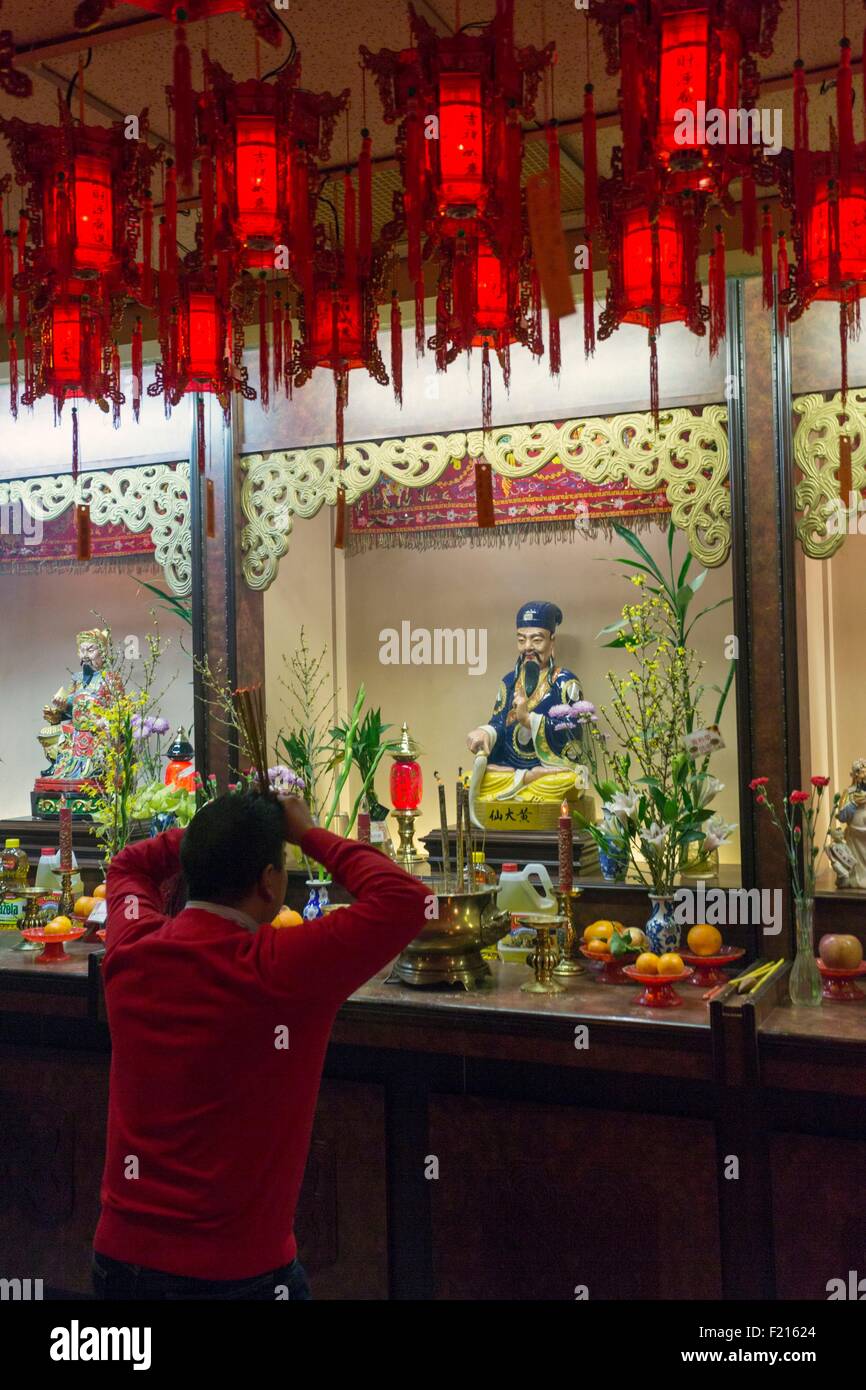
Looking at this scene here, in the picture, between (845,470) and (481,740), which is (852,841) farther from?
(481,740)

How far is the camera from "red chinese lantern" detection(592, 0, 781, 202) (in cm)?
193

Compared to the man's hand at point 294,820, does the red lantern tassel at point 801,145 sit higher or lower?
higher

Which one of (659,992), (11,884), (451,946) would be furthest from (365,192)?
(11,884)

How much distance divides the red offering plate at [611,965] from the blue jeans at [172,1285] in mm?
1529

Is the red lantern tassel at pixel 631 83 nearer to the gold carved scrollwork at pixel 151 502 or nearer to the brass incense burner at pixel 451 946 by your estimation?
the brass incense burner at pixel 451 946

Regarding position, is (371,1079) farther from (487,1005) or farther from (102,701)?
(102,701)

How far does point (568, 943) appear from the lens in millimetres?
3135

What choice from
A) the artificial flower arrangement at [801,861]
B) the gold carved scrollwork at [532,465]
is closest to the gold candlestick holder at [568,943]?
the artificial flower arrangement at [801,861]

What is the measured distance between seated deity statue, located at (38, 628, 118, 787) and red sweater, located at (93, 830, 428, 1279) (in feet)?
9.03

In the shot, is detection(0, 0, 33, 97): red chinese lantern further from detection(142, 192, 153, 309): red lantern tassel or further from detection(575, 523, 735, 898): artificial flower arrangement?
detection(575, 523, 735, 898): artificial flower arrangement

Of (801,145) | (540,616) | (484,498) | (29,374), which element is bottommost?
(540,616)

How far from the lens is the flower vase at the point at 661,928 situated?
296 cm
